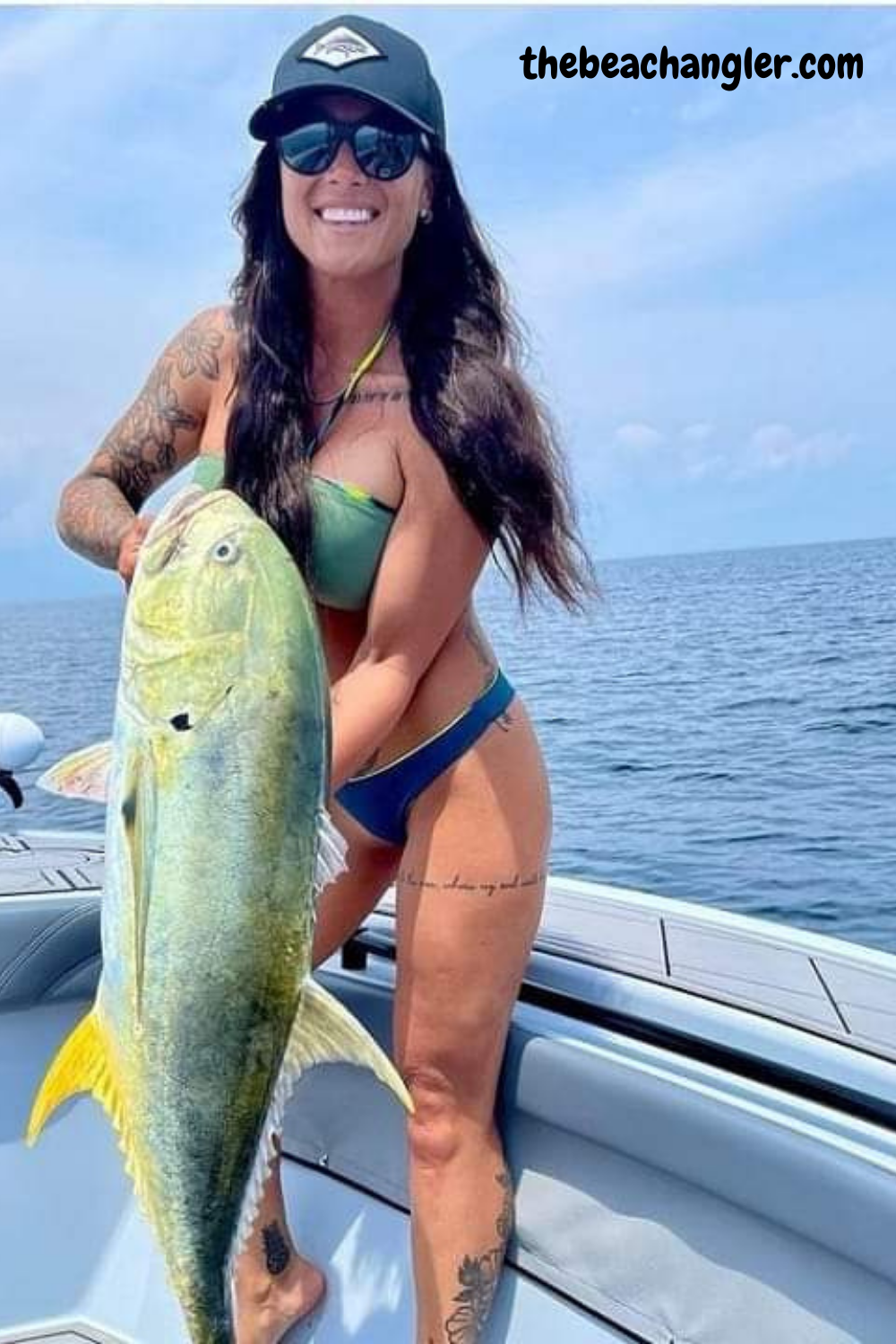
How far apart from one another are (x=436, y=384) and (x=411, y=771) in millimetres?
599

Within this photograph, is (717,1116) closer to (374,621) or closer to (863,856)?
(374,621)

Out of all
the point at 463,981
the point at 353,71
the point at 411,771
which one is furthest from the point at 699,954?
the point at 353,71

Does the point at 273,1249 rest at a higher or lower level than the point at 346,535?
lower

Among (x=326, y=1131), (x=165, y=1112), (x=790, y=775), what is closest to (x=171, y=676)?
(x=165, y=1112)

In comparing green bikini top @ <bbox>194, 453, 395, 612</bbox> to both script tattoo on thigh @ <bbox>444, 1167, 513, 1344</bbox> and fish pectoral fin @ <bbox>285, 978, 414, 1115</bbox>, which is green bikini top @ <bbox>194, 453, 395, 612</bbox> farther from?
script tattoo on thigh @ <bbox>444, 1167, 513, 1344</bbox>

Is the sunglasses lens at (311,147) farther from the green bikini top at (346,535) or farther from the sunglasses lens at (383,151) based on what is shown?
the green bikini top at (346,535)

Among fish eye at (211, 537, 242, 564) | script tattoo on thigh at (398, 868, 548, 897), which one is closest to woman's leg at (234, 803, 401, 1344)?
script tattoo on thigh at (398, 868, 548, 897)

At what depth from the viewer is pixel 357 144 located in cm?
187

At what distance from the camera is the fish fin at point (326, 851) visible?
145 centimetres

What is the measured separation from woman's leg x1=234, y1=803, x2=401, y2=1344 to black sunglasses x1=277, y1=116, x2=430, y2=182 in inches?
40.6

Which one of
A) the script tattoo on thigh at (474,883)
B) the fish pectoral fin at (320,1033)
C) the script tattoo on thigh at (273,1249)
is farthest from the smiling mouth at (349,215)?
the script tattoo on thigh at (273,1249)

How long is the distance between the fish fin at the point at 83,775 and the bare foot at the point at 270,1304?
129cm

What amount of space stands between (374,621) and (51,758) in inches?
339

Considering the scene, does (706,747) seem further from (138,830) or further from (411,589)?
(138,830)
